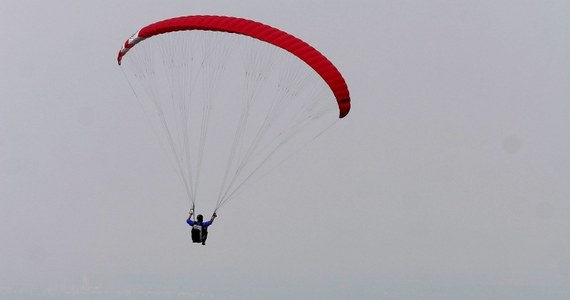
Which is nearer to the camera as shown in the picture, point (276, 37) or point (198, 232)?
point (276, 37)

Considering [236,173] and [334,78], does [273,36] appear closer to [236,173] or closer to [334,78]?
[334,78]

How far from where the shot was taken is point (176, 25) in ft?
94.2

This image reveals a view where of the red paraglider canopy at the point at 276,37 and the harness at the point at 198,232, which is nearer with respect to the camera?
the red paraglider canopy at the point at 276,37

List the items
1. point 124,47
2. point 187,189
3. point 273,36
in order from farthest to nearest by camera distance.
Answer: point 124,47 → point 187,189 → point 273,36

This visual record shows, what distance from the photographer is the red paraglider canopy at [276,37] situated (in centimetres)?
2775

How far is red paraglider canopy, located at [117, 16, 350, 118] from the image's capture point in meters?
27.8

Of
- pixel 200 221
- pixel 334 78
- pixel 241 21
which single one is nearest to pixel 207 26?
pixel 241 21

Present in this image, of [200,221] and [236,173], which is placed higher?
[236,173]

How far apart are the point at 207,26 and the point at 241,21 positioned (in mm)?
1385

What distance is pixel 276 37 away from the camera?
27797 mm

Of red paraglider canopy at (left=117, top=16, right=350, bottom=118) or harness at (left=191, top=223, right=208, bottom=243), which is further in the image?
harness at (left=191, top=223, right=208, bottom=243)

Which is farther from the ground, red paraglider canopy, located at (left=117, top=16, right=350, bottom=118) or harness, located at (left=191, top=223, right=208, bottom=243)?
red paraglider canopy, located at (left=117, top=16, right=350, bottom=118)

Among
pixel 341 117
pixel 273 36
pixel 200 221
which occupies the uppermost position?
pixel 273 36

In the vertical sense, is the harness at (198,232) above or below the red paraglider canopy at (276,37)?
below
